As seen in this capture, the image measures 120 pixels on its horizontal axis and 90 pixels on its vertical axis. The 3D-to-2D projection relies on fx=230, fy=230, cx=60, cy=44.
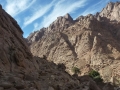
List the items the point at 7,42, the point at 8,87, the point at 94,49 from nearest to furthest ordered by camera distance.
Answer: the point at 8,87 < the point at 7,42 < the point at 94,49

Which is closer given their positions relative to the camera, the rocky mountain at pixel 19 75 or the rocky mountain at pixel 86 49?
the rocky mountain at pixel 19 75

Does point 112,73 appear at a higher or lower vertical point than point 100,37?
lower

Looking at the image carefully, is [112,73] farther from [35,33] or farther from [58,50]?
[35,33]

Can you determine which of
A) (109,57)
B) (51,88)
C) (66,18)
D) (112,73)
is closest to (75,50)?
(109,57)

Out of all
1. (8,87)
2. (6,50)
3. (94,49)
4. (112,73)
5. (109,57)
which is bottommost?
(8,87)

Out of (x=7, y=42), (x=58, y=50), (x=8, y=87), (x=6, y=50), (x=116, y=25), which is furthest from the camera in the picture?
(x=116, y=25)

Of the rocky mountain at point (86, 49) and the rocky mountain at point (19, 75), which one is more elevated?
the rocky mountain at point (86, 49)

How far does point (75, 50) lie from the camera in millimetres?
120688

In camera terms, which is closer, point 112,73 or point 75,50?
point 112,73

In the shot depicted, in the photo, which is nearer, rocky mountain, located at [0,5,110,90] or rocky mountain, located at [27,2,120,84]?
rocky mountain, located at [0,5,110,90]

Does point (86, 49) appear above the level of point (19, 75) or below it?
above

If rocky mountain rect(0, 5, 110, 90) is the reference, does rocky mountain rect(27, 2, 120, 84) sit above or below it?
above

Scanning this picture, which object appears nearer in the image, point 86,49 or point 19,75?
point 19,75

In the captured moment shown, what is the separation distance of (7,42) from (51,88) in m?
10.3
